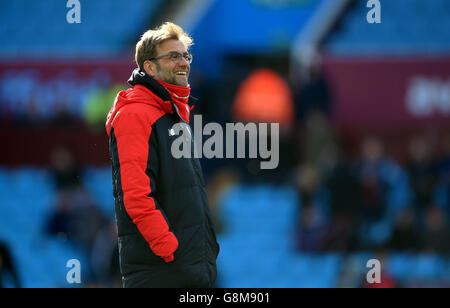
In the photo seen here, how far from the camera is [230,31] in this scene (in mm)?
13062

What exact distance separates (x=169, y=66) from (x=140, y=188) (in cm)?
55

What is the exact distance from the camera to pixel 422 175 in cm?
842

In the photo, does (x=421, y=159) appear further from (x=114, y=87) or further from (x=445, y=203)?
(x=114, y=87)

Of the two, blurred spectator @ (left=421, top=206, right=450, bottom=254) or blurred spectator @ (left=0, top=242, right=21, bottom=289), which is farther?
blurred spectator @ (left=421, top=206, right=450, bottom=254)

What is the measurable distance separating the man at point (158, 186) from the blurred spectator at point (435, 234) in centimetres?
532

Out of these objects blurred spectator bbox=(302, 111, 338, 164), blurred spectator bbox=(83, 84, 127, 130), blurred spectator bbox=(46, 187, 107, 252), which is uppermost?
blurred spectator bbox=(83, 84, 127, 130)

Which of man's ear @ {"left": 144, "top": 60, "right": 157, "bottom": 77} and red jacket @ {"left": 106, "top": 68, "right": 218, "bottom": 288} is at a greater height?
man's ear @ {"left": 144, "top": 60, "right": 157, "bottom": 77}

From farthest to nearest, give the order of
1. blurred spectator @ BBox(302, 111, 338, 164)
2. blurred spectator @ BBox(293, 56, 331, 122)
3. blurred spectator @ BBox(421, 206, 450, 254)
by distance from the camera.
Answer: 1. blurred spectator @ BBox(293, 56, 331, 122)
2. blurred spectator @ BBox(302, 111, 338, 164)
3. blurred spectator @ BBox(421, 206, 450, 254)

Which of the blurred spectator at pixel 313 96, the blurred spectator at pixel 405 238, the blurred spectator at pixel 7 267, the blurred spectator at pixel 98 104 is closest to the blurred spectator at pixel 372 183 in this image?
the blurred spectator at pixel 405 238

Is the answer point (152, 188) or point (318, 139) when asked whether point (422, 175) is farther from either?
point (152, 188)

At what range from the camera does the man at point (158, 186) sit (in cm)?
288

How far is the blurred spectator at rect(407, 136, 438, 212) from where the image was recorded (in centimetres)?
825

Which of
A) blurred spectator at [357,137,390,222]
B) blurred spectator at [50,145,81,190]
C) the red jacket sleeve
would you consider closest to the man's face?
the red jacket sleeve

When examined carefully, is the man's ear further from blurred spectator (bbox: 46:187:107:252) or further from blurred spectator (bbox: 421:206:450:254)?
blurred spectator (bbox: 421:206:450:254)
